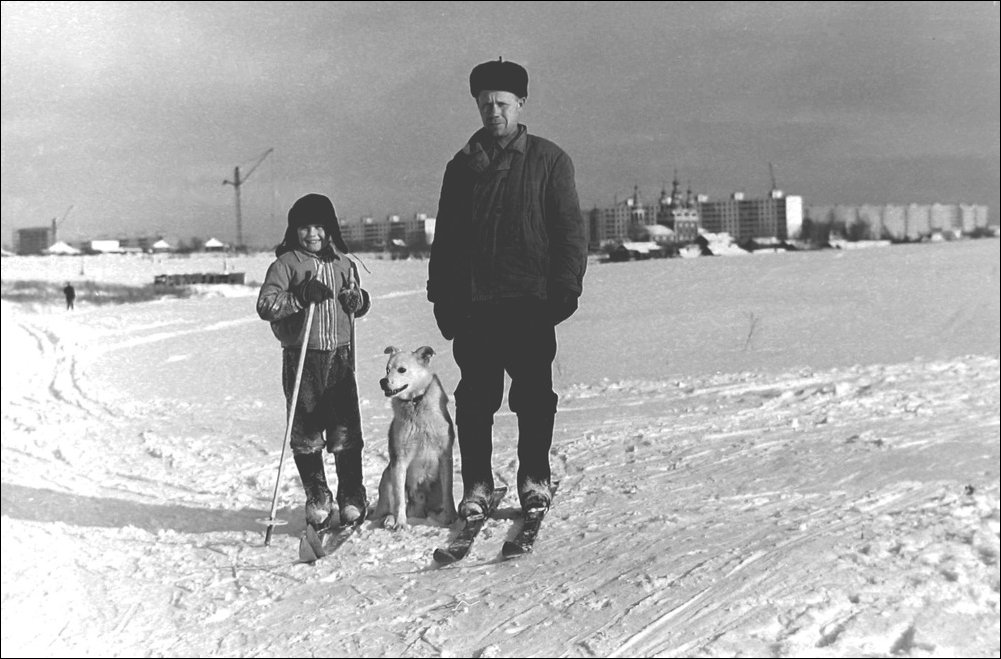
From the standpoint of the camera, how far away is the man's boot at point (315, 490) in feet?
12.6

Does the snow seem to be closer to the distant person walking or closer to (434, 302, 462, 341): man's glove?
(434, 302, 462, 341): man's glove

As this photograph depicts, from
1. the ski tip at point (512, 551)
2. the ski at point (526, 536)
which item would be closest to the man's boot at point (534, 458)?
the ski at point (526, 536)

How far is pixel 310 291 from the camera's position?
122 inches

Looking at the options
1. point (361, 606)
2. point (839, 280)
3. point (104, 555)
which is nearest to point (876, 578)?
point (361, 606)

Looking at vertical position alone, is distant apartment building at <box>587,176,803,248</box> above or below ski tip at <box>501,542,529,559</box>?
above

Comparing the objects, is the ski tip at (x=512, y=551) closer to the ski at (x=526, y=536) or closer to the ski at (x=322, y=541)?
the ski at (x=526, y=536)

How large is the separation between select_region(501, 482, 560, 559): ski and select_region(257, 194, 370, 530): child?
92cm

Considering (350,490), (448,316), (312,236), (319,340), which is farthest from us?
(350,490)

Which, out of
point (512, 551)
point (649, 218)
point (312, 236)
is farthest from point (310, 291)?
point (649, 218)

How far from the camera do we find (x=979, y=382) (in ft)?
25.5

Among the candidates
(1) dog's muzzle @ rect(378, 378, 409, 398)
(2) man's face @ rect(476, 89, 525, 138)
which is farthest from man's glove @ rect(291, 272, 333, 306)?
(2) man's face @ rect(476, 89, 525, 138)

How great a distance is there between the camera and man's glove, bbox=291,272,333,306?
308 cm

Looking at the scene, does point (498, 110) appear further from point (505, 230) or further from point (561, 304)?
point (561, 304)

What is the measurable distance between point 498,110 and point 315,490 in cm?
216
